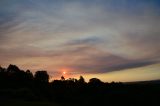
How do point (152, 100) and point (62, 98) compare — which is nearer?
point (152, 100)

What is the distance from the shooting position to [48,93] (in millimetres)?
73625

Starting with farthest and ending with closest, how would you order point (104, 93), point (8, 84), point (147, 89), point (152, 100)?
point (8, 84)
point (104, 93)
point (147, 89)
point (152, 100)

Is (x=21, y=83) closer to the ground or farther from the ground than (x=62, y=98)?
farther from the ground

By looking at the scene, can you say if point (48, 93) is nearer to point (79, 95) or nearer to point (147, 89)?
point (79, 95)

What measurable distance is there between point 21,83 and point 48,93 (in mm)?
13523

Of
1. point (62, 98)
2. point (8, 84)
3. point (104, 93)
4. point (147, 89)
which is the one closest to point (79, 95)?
point (62, 98)

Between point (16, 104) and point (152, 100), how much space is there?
83.8 ft

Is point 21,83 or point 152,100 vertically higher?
point 21,83

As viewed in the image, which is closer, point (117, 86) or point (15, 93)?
point (117, 86)

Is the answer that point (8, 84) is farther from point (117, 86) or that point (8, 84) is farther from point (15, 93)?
point (117, 86)

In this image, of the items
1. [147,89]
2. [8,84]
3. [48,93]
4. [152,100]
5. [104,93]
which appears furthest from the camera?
[8,84]

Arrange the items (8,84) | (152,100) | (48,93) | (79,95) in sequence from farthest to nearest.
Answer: (8,84), (48,93), (79,95), (152,100)

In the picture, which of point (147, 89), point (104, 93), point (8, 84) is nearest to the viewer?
point (147, 89)

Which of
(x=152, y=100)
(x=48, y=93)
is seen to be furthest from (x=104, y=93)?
(x=48, y=93)
